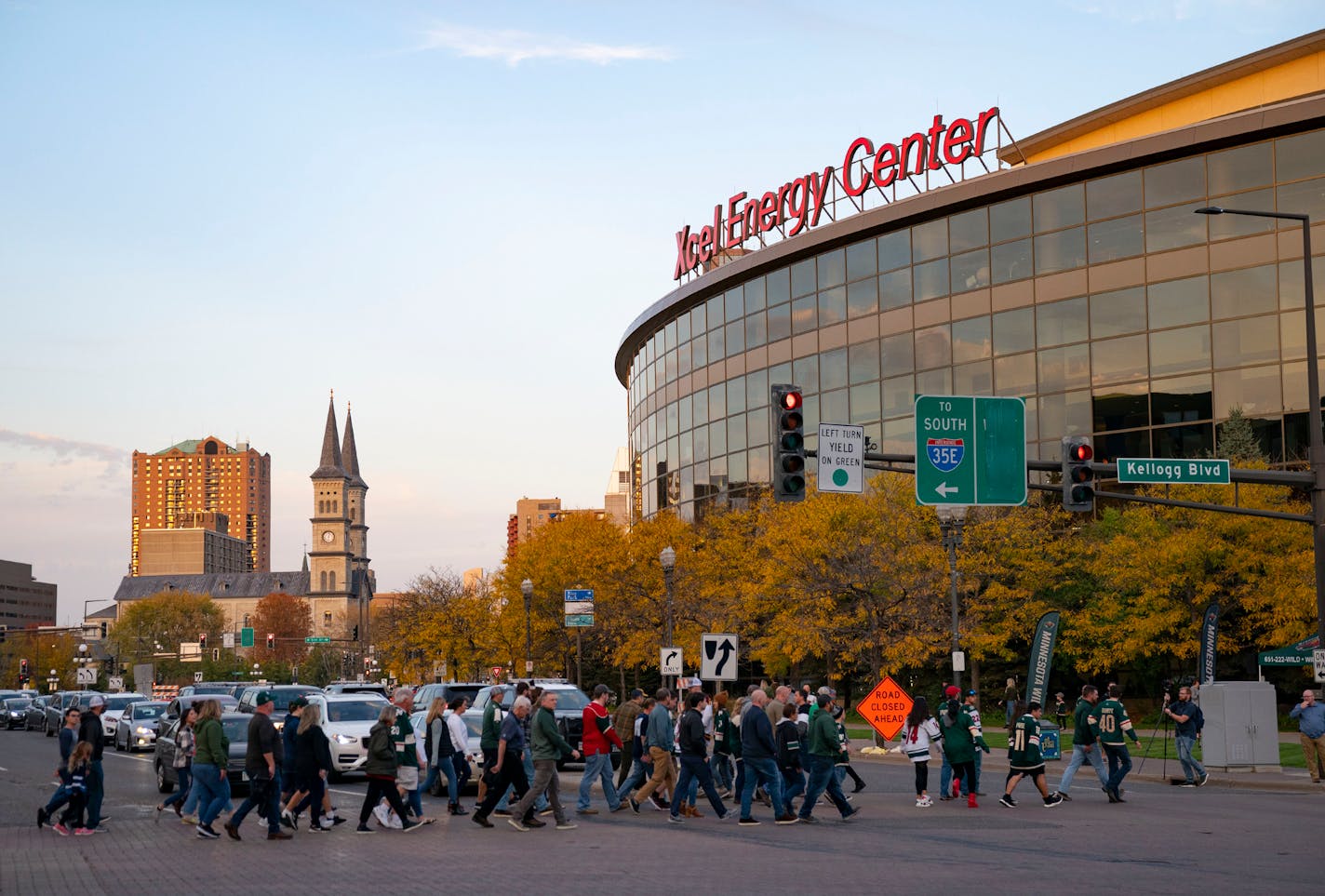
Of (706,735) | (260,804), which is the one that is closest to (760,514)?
(706,735)

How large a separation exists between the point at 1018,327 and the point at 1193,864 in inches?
1665

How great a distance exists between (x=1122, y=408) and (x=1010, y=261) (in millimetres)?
7231

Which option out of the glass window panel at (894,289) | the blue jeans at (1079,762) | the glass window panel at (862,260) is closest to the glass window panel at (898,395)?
the glass window panel at (894,289)

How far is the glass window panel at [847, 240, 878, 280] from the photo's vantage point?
197 ft

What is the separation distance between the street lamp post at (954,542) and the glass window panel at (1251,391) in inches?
388

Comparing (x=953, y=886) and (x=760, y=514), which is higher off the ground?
(x=760, y=514)

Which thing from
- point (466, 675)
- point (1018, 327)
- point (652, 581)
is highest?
point (1018, 327)

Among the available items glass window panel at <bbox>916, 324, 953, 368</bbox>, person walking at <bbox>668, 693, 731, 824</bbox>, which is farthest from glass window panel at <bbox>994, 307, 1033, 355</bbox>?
person walking at <bbox>668, 693, 731, 824</bbox>

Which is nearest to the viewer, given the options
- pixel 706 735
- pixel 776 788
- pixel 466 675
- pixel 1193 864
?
pixel 1193 864

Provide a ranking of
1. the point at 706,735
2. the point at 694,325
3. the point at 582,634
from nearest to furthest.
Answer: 1. the point at 706,735
2. the point at 582,634
3. the point at 694,325

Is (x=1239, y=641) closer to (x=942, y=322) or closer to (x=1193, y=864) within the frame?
(x=942, y=322)

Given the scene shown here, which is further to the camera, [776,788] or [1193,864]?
[776,788]

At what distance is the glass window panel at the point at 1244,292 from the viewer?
48.9m

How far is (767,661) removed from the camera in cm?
5394
